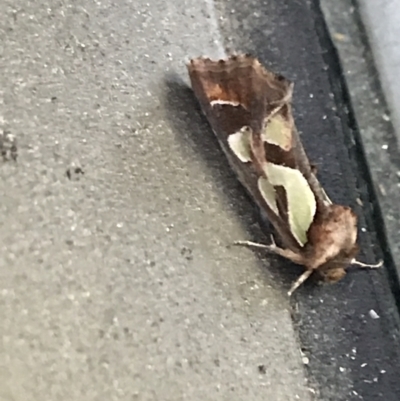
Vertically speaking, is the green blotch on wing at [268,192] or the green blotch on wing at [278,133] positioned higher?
the green blotch on wing at [278,133]

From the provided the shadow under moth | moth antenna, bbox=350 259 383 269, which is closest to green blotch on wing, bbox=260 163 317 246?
the shadow under moth

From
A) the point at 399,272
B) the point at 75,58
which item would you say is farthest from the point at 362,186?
the point at 75,58

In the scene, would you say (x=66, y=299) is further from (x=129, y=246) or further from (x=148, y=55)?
(x=148, y=55)

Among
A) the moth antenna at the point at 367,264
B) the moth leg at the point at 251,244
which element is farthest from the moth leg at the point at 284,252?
the moth antenna at the point at 367,264

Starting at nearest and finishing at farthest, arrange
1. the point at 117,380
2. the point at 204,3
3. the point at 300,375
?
the point at 117,380
the point at 300,375
the point at 204,3

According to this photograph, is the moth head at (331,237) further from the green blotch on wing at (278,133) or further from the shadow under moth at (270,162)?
the green blotch on wing at (278,133)

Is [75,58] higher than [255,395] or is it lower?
higher

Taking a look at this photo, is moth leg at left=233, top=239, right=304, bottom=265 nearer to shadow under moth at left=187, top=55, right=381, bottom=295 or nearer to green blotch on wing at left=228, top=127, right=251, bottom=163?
shadow under moth at left=187, top=55, right=381, bottom=295

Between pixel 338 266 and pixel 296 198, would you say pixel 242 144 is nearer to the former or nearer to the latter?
pixel 296 198
